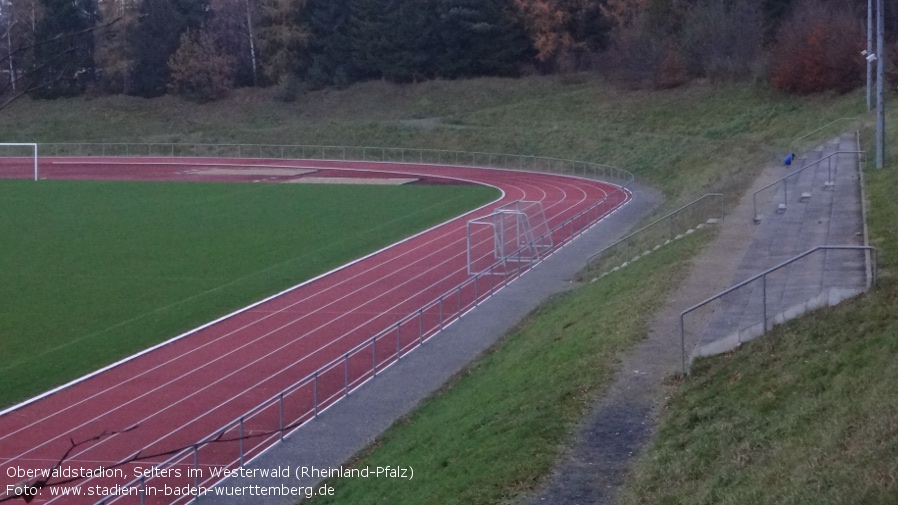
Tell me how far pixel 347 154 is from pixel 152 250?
33346 millimetres

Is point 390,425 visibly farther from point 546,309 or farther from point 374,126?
point 374,126

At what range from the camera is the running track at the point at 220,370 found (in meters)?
15.0

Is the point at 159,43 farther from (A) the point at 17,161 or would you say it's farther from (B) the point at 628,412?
(B) the point at 628,412

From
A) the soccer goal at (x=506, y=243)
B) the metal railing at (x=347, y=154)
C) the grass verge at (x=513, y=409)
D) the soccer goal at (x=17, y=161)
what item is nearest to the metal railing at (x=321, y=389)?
the soccer goal at (x=506, y=243)

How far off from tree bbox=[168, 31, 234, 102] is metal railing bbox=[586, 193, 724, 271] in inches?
2209

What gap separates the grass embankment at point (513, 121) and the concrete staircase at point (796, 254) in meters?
8.16

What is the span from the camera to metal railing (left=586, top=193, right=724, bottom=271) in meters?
27.8

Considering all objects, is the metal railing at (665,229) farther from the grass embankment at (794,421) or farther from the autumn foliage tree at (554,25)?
the autumn foliage tree at (554,25)

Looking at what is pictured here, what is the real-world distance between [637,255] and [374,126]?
43403mm

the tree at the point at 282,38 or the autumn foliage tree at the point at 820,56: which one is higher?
the tree at the point at 282,38

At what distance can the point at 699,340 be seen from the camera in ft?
47.9

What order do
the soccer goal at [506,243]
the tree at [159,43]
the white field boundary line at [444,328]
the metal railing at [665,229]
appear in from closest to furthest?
the white field boundary line at [444,328] < the metal railing at [665,229] < the soccer goal at [506,243] < the tree at [159,43]

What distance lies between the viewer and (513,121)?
65.9 metres

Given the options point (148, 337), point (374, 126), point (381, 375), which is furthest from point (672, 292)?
point (374, 126)
